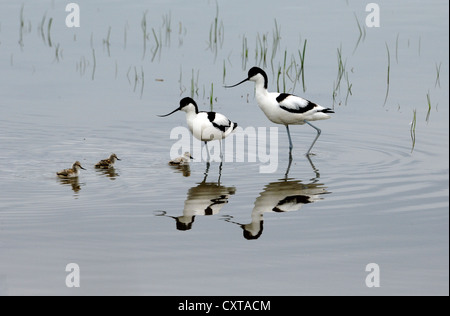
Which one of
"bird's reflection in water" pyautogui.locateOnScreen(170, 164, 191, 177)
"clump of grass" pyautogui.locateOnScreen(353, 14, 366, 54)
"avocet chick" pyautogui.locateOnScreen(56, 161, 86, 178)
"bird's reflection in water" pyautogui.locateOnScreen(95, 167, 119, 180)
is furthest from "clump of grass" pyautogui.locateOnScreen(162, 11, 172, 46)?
"avocet chick" pyautogui.locateOnScreen(56, 161, 86, 178)

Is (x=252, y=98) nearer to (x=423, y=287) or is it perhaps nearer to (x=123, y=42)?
(x=123, y=42)

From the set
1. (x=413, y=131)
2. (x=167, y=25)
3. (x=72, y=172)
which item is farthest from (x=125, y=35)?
(x=72, y=172)

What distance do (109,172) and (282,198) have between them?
240 cm

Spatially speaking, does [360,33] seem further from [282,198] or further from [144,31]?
[282,198]

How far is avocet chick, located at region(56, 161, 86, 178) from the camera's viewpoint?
11172 millimetres

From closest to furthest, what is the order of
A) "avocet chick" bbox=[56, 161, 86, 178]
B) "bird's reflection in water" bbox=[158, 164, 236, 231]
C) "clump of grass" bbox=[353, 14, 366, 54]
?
"bird's reflection in water" bbox=[158, 164, 236, 231], "avocet chick" bbox=[56, 161, 86, 178], "clump of grass" bbox=[353, 14, 366, 54]

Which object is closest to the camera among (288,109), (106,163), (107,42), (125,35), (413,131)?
(106,163)

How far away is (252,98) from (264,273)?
30.6 ft

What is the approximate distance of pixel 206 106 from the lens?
16.0 m

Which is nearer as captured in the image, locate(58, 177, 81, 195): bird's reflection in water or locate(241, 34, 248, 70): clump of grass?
locate(58, 177, 81, 195): bird's reflection in water

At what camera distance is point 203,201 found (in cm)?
1038

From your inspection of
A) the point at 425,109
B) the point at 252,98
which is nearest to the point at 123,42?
the point at 252,98

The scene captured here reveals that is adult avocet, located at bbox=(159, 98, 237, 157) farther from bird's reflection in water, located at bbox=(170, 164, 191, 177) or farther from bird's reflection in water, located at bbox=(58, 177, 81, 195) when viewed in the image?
bird's reflection in water, located at bbox=(58, 177, 81, 195)

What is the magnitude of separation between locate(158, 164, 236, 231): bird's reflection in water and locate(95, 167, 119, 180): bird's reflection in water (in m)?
1.05
